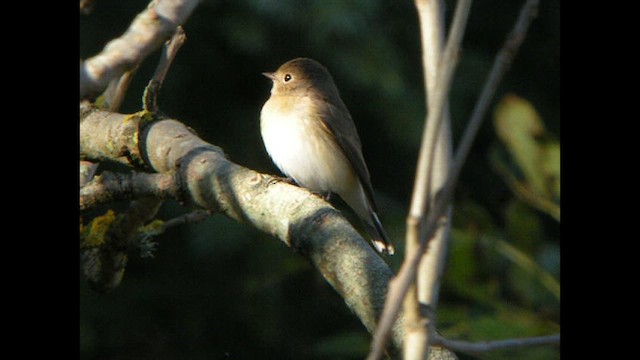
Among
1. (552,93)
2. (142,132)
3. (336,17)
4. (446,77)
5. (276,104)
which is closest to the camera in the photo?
(446,77)

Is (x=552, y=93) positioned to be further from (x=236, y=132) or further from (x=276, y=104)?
(x=276, y=104)

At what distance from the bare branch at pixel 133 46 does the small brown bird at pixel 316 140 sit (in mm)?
2560

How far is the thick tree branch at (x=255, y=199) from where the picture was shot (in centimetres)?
Result: 199

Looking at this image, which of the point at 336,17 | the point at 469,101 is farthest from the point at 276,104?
the point at 469,101

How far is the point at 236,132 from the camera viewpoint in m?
6.06

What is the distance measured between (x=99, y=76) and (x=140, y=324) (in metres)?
4.80

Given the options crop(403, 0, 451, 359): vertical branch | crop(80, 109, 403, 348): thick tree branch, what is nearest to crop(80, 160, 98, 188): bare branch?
crop(80, 109, 403, 348): thick tree branch

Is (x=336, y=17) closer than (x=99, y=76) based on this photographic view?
No

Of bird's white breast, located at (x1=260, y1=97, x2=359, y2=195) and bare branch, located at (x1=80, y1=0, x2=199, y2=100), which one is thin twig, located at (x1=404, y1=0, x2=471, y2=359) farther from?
bird's white breast, located at (x1=260, y1=97, x2=359, y2=195)

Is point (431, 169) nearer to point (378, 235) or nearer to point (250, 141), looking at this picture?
point (378, 235)

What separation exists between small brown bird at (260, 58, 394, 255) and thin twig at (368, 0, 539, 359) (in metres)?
3.11

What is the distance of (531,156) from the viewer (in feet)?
10.8

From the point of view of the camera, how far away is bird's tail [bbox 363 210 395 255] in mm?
4430

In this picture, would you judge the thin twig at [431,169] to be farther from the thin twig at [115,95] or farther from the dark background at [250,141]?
the dark background at [250,141]
